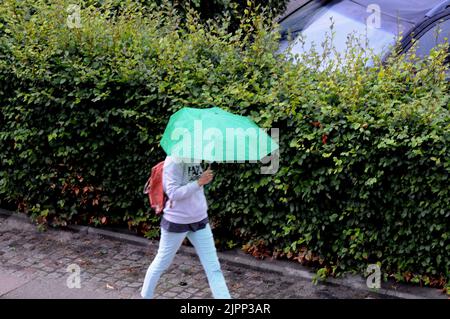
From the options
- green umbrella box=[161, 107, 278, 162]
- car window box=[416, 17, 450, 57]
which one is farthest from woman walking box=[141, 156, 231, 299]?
car window box=[416, 17, 450, 57]

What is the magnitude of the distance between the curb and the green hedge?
0.31ft

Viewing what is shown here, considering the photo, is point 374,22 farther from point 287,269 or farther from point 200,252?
point 200,252

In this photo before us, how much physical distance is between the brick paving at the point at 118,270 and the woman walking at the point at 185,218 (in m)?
0.66

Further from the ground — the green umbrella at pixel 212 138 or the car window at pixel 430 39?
the car window at pixel 430 39

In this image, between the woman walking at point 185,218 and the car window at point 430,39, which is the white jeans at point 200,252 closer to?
the woman walking at point 185,218

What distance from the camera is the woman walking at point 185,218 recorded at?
526cm

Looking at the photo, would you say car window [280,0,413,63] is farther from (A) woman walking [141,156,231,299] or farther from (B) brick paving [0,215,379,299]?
(A) woman walking [141,156,231,299]

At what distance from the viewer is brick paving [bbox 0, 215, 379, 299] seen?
618 centimetres

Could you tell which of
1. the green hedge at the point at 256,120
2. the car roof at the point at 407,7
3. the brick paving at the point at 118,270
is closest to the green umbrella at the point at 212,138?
the green hedge at the point at 256,120

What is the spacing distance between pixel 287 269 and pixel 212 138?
6.42ft

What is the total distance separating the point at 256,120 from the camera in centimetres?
626

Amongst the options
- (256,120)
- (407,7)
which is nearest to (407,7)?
(407,7)

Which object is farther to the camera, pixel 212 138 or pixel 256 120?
pixel 256 120
